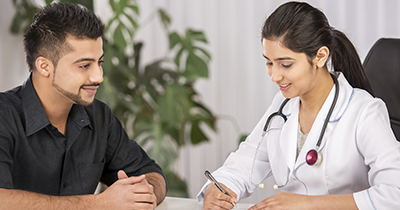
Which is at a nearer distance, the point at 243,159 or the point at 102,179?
the point at 243,159

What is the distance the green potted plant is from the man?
1040 millimetres

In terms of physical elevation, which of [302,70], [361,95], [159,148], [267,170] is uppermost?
[302,70]

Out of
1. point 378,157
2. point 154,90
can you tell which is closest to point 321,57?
point 378,157

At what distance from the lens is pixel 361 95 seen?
1262 millimetres

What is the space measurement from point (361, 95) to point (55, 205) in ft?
3.39

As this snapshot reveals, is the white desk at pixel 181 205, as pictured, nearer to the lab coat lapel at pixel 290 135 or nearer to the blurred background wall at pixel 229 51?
the lab coat lapel at pixel 290 135

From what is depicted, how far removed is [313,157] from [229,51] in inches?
74.0

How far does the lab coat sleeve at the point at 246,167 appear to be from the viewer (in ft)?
4.64

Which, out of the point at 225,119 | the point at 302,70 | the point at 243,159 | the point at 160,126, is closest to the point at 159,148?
the point at 160,126

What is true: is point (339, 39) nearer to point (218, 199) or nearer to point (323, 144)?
point (323, 144)

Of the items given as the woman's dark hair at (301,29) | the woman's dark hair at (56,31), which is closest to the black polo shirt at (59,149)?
the woman's dark hair at (56,31)

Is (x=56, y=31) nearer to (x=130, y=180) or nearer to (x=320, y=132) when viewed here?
(x=130, y=180)

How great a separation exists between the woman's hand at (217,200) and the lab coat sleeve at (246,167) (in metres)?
0.09

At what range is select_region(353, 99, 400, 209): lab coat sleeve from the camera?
1057 mm
